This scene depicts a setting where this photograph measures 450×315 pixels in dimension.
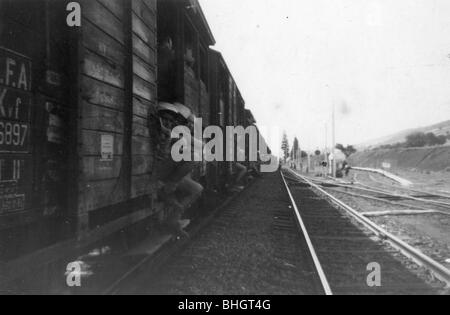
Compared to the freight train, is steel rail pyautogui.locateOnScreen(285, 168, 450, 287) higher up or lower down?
lower down

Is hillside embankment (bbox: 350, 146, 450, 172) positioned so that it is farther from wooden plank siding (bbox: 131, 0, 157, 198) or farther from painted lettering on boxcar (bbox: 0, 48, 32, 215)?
painted lettering on boxcar (bbox: 0, 48, 32, 215)

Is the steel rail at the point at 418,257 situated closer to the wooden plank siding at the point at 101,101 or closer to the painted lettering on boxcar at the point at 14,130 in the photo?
the wooden plank siding at the point at 101,101

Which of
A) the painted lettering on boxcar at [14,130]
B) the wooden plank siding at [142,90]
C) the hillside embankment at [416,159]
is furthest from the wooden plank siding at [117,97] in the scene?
the hillside embankment at [416,159]

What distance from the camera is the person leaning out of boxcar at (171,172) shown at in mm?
5316

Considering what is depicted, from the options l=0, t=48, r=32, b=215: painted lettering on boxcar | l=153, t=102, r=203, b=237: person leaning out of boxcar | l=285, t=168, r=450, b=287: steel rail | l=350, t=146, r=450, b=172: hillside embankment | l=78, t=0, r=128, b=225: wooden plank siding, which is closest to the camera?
l=0, t=48, r=32, b=215: painted lettering on boxcar

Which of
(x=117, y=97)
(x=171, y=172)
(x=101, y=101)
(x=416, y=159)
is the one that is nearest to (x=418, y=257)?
(x=171, y=172)

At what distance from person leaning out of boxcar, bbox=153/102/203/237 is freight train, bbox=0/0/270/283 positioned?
1.37ft

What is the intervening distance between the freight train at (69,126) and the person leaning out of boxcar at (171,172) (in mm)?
419

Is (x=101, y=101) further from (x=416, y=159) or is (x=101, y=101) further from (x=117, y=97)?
(x=416, y=159)

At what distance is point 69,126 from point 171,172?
2814 mm

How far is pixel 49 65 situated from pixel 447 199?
16.2 metres

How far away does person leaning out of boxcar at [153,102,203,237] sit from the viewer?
17.4 ft

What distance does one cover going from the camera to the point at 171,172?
5848 millimetres

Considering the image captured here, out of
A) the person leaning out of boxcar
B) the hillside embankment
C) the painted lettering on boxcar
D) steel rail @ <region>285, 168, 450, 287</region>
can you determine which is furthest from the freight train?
the hillside embankment
